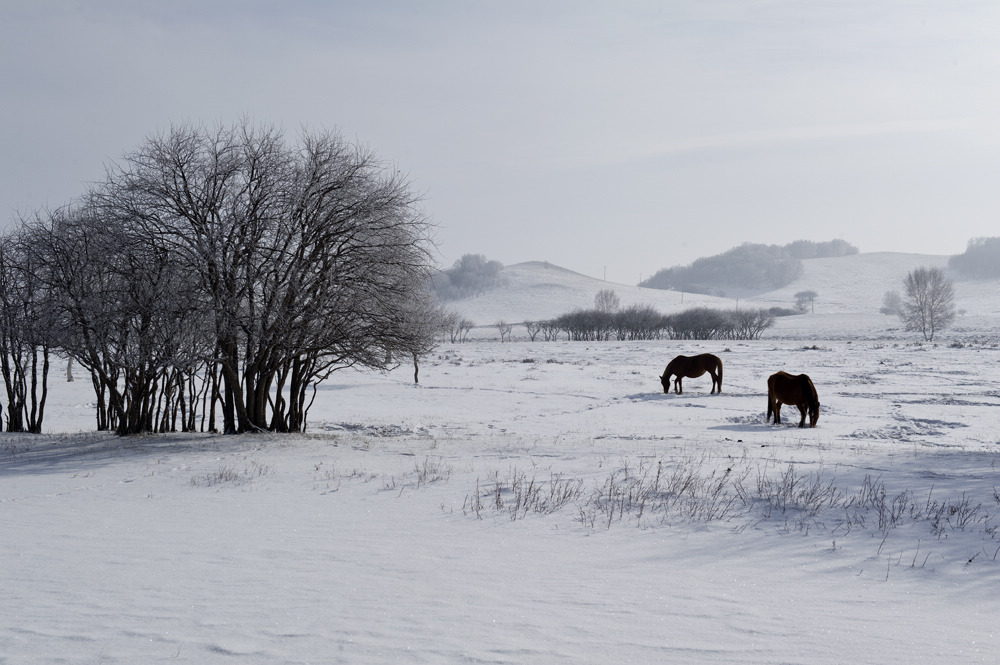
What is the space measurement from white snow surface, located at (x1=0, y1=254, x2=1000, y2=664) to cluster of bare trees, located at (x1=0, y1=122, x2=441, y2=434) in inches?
82.1

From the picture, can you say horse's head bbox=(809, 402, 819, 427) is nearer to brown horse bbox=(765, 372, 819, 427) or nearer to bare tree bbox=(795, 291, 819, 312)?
brown horse bbox=(765, 372, 819, 427)

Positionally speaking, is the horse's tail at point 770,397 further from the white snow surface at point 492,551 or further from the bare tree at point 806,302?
the bare tree at point 806,302

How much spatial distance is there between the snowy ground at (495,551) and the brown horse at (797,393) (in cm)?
322

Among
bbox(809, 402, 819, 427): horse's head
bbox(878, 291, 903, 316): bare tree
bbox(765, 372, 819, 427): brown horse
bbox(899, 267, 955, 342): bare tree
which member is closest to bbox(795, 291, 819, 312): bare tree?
bbox(878, 291, 903, 316): bare tree

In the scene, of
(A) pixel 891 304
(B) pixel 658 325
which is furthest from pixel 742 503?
(A) pixel 891 304

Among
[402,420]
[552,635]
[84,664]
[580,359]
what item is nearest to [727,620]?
[552,635]

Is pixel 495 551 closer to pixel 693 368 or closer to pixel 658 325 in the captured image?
pixel 693 368

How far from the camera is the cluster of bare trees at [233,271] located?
15.3 m

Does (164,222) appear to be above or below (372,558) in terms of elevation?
above

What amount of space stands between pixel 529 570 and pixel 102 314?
40.2ft

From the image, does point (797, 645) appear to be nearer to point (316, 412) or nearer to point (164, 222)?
point (164, 222)

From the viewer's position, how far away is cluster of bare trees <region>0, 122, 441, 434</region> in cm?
1526

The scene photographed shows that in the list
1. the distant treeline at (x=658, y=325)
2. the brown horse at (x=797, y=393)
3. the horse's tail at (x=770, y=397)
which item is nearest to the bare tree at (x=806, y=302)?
the distant treeline at (x=658, y=325)

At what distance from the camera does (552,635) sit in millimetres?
5020
